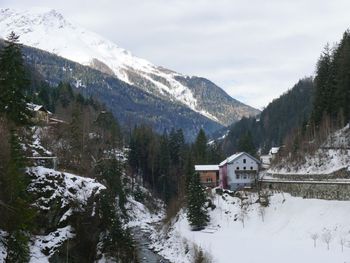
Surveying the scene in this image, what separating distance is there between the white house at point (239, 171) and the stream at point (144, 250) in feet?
55.7

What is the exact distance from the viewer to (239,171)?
275ft

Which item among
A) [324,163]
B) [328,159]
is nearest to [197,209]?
[324,163]

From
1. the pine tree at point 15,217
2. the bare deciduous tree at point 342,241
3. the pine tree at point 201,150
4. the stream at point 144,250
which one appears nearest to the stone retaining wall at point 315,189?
the bare deciduous tree at point 342,241

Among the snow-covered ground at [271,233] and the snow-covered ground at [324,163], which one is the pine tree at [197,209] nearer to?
the snow-covered ground at [271,233]

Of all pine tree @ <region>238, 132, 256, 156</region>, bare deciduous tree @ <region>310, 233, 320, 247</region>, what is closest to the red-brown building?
pine tree @ <region>238, 132, 256, 156</region>

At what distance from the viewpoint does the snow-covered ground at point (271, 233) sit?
4453 centimetres

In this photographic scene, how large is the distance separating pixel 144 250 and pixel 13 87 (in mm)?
28325

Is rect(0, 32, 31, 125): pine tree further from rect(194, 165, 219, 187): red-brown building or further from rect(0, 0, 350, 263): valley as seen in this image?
rect(194, 165, 219, 187): red-brown building

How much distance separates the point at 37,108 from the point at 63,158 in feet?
96.4

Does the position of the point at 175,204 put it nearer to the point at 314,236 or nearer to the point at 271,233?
the point at 271,233

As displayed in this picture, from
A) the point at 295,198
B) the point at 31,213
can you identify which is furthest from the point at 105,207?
the point at 295,198

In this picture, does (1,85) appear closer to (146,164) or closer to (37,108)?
(37,108)

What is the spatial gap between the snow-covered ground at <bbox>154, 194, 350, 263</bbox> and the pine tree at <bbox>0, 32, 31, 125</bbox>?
22.9 meters

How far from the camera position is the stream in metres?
56.8
